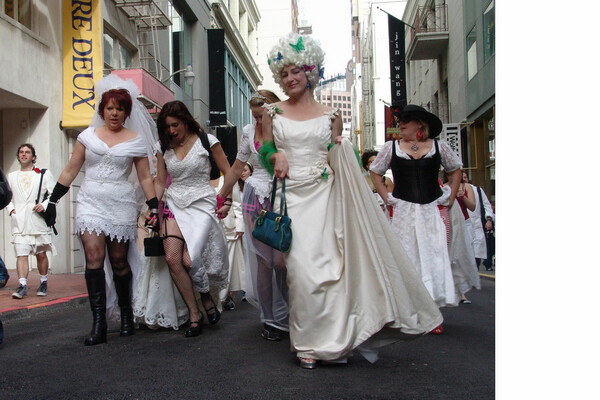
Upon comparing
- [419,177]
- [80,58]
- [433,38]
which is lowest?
[419,177]

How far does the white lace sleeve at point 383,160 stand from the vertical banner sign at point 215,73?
71.9 ft

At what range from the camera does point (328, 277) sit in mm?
3783

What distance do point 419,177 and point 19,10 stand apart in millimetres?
9890

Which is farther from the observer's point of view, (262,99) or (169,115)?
(262,99)

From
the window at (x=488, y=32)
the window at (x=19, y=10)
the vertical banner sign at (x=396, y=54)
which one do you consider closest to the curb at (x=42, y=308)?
the window at (x=19, y=10)

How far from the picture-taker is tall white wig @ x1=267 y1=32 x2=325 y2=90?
4.30 meters

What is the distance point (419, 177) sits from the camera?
5484mm

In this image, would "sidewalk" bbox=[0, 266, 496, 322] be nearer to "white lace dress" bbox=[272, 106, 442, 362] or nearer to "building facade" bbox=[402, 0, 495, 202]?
"white lace dress" bbox=[272, 106, 442, 362]

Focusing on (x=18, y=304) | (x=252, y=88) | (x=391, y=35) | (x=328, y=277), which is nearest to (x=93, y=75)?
(x=18, y=304)

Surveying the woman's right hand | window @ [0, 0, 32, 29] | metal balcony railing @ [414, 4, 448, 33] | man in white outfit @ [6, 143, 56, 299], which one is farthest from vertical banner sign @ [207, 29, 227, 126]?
the woman's right hand

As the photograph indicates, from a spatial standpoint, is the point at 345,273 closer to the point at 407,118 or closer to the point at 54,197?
the point at 407,118

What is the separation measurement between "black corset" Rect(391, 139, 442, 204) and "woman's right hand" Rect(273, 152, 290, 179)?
1.78 metres

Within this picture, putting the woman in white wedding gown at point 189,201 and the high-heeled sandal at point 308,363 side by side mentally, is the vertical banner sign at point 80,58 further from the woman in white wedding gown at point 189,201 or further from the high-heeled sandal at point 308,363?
the high-heeled sandal at point 308,363

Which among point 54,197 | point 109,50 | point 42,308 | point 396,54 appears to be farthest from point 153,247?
point 396,54
